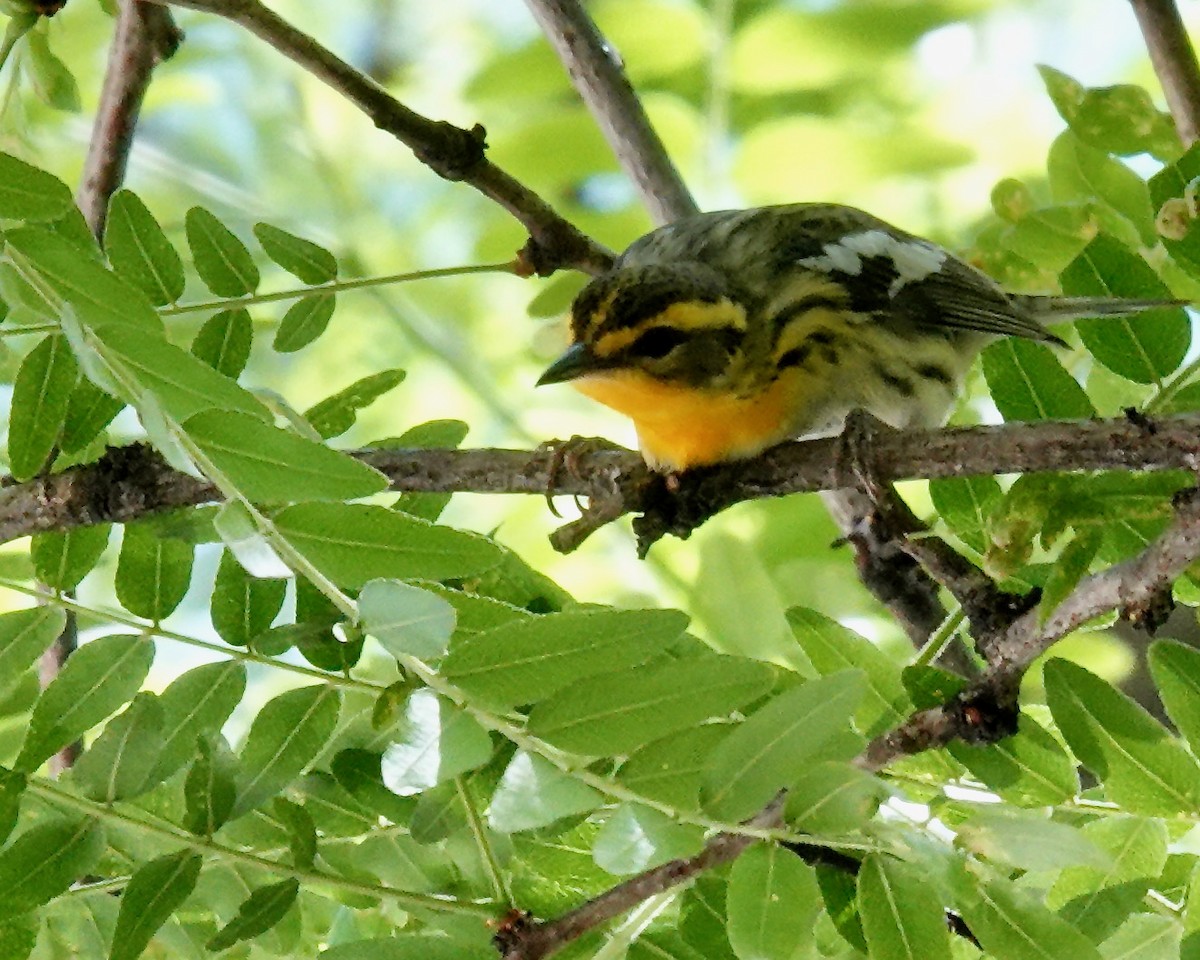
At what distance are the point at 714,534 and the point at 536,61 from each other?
75 centimetres

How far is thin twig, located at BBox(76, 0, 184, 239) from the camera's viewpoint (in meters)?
1.65

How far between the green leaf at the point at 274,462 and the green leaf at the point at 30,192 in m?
0.20

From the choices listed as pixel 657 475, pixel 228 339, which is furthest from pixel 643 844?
pixel 228 339

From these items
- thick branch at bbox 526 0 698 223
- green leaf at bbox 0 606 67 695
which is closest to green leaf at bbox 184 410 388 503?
green leaf at bbox 0 606 67 695

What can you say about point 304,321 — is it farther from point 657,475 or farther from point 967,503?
point 967,503

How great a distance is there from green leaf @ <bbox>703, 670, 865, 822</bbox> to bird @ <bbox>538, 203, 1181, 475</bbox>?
Result: 0.52 m

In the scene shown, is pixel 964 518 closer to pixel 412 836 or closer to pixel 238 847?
pixel 412 836

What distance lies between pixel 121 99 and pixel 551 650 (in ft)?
3.39

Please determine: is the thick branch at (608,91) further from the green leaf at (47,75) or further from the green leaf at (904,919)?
the green leaf at (904,919)

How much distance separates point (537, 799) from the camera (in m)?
0.90

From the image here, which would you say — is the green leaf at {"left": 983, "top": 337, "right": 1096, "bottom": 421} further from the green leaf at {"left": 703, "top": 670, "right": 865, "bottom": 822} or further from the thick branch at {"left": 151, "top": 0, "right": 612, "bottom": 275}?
the thick branch at {"left": 151, "top": 0, "right": 612, "bottom": 275}

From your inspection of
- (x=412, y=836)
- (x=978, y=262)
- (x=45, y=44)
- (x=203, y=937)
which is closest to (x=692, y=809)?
(x=412, y=836)

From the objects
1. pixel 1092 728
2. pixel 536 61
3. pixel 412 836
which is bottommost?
pixel 1092 728

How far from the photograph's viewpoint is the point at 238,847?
1.15m
